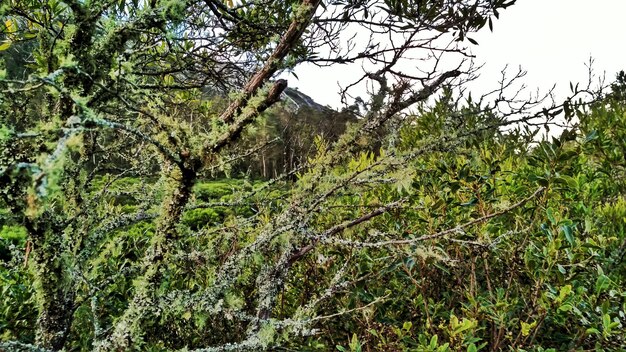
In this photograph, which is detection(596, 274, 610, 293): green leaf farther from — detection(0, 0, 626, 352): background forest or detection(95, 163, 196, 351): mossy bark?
detection(95, 163, 196, 351): mossy bark

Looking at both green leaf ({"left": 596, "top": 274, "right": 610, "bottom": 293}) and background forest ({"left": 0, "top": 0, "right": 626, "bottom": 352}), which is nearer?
background forest ({"left": 0, "top": 0, "right": 626, "bottom": 352})

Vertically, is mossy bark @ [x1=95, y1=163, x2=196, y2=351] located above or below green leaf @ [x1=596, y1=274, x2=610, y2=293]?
above

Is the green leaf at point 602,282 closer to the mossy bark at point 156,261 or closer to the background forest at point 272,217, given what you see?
the background forest at point 272,217

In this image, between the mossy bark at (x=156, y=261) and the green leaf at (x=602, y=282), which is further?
the green leaf at (x=602, y=282)

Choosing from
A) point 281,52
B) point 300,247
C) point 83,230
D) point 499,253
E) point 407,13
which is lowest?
point 499,253

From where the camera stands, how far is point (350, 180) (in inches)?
50.5

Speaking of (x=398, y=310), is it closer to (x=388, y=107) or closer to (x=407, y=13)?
(x=388, y=107)

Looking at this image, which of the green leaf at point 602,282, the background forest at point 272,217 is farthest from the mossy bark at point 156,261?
the green leaf at point 602,282

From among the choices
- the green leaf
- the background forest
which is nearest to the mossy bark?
the background forest

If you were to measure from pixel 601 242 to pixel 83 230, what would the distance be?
178cm

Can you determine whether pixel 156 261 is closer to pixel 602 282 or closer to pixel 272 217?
pixel 272 217

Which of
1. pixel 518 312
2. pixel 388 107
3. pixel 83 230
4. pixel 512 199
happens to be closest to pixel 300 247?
pixel 388 107

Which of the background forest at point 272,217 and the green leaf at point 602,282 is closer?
the background forest at point 272,217

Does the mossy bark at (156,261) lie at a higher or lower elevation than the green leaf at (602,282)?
Answer: higher
